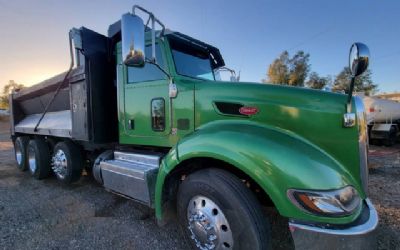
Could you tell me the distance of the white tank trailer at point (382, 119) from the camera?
36.6 feet

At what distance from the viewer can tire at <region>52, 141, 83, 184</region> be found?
456 centimetres

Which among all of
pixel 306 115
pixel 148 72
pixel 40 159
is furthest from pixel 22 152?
pixel 306 115

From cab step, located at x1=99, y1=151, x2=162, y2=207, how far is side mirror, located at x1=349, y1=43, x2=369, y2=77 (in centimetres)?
219

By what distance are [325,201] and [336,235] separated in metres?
0.22

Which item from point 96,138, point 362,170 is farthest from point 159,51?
point 362,170

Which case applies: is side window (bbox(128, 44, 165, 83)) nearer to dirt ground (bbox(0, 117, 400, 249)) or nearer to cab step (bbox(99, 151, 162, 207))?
cab step (bbox(99, 151, 162, 207))

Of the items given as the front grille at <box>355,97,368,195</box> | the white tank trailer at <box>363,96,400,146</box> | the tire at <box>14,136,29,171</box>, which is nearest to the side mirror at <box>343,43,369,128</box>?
the front grille at <box>355,97,368,195</box>

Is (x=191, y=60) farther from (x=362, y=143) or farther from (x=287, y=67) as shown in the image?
(x=287, y=67)

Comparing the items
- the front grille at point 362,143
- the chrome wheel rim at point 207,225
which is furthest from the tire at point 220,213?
the front grille at point 362,143

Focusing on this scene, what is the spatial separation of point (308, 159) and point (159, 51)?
7.06 ft

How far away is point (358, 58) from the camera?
1.92 m

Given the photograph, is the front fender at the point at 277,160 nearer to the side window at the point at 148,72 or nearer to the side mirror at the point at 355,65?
the side mirror at the point at 355,65

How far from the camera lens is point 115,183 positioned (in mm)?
3383

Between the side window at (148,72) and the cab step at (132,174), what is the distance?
100cm
